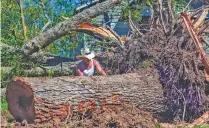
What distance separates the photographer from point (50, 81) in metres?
7.82

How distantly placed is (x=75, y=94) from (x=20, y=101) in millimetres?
921

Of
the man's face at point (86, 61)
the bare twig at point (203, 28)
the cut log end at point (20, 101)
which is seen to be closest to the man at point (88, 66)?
the man's face at point (86, 61)

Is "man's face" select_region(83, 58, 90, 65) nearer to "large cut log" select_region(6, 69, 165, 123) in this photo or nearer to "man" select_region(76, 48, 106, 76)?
"man" select_region(76, 48, 106, 76)

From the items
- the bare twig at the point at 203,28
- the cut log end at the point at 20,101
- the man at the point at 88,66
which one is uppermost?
the bare twig at the point at 203,28

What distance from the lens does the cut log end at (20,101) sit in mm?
7727

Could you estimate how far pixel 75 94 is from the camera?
7887mm

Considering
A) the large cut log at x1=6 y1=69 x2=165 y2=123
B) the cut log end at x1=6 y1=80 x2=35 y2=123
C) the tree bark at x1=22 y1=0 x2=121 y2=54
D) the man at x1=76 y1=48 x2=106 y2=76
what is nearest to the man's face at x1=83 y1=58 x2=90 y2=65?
the man at x1=76 y1=48 x2=106 y2=76

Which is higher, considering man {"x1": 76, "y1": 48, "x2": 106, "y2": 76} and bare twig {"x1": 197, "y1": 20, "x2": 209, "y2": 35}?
bare twig {"x1": 197, "y1": 20, "x2": 209, "y2": 35}

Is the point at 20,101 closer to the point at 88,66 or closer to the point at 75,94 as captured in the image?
the point at 75,94

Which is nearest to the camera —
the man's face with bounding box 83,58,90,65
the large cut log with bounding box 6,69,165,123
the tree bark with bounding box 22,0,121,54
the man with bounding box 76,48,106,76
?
the large cut log with bounding box 6,69,165,123

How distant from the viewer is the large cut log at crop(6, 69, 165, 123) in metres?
7.63


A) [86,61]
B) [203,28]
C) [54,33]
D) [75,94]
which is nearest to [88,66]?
[86,61]

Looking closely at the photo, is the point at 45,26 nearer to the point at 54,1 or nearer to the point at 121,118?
the point at 54,1

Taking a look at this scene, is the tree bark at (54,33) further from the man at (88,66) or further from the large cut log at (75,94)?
the large cut log at (75,94)
